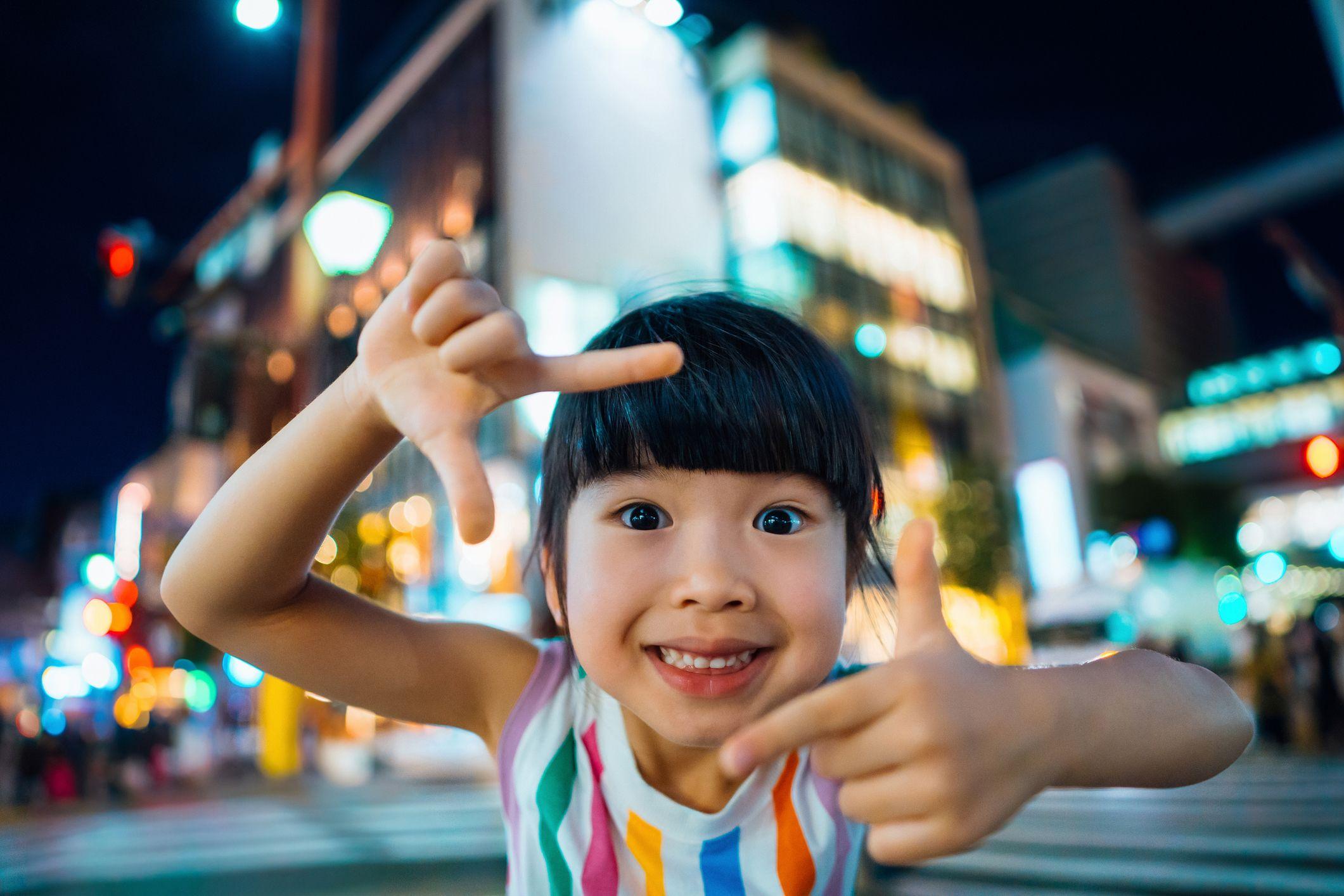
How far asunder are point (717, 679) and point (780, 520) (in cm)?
23

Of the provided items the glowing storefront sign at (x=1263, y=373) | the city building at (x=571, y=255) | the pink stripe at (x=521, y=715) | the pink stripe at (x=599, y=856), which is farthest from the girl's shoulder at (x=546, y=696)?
the glowing storefront sign at (x=1263, y=373)

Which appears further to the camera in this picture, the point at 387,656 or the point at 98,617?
the point at 98,617

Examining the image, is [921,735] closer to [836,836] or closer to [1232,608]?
[836,836]

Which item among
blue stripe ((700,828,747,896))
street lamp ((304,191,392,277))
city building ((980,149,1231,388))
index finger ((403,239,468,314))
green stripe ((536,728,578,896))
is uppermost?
city building ((980,149,1231,388))

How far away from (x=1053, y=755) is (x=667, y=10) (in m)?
Answer: 3.97

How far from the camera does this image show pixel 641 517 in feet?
3.57

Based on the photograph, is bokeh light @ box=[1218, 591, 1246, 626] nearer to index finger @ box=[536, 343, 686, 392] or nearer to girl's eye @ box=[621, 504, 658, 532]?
girl's eye @ box=[621, 504, 658, 532]

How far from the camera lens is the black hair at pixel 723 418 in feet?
3.63

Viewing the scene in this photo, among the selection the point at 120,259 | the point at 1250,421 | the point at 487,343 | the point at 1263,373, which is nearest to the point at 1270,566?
the point at 1250,421

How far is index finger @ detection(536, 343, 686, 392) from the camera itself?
2.76 ft

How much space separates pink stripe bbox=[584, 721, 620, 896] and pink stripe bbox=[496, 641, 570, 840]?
144mm

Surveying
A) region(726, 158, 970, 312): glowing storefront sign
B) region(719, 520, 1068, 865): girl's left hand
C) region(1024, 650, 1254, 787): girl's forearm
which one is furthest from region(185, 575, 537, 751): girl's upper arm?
region(726, 158, 970, 312): glowing storefront sign

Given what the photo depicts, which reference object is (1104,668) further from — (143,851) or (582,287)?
(582,287)

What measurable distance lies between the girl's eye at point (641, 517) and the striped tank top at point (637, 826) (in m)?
0.38
